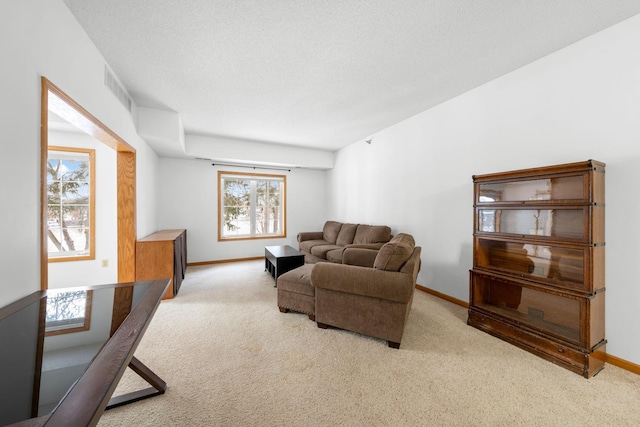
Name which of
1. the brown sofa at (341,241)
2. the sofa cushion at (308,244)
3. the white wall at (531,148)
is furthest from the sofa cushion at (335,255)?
the white wall at (531,148)

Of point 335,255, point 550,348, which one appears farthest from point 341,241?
point 550,348

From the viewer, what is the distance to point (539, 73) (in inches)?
92.6

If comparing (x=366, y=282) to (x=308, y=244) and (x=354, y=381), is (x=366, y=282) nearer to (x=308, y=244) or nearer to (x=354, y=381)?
(x=354, y=381)

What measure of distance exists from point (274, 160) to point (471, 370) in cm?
481

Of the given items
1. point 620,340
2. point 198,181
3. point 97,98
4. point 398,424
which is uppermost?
point 97,98

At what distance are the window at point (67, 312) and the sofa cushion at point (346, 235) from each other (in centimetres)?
384

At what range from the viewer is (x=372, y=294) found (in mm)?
2188

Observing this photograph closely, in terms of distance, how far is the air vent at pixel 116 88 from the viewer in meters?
2.38

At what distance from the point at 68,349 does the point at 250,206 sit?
16.7 ft

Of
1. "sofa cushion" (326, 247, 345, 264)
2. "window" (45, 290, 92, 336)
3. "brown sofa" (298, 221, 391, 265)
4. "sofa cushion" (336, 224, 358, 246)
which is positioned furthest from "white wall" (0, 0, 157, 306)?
"sofa cushion" (336, 224, 358, 246)

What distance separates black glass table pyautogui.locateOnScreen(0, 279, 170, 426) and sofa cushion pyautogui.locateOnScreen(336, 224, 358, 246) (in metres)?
3.60

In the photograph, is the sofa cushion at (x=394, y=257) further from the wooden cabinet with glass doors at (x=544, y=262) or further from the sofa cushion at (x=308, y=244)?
the sofa cushion at (x=308, y=244)

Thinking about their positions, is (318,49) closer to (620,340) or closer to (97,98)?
(97,98)

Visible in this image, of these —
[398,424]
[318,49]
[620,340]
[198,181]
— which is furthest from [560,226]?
[198,181]
